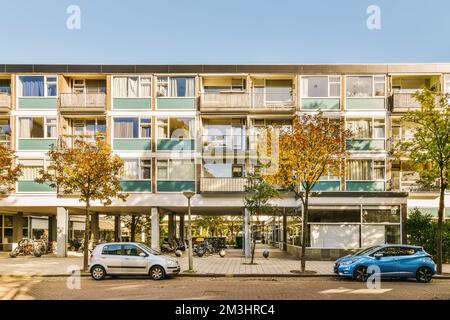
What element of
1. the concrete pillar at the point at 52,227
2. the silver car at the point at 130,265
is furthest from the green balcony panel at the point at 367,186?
the concrete pillar at the point at 52,227

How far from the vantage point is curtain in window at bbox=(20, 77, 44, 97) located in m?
32.2

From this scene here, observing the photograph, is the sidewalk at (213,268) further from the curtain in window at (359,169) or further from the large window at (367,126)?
the large window at (367,126)

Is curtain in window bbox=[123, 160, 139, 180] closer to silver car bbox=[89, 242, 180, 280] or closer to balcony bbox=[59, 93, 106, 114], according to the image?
balcony bbox=[59, 93, 106, 114]

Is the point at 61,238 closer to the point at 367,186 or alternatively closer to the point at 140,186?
the point at 140,186

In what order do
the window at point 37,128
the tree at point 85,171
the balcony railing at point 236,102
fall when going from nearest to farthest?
the tree at point 85,171 → the balcony railing at point 236,102 → the window at point 37,128

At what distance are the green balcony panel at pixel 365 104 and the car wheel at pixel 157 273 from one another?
17.5 metres

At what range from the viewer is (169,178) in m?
32.0

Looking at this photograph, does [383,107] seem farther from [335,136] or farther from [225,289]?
[225,289]

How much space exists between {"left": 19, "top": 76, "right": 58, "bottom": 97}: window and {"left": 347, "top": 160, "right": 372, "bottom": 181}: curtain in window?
19937 millimetres

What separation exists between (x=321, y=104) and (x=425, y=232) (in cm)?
1004

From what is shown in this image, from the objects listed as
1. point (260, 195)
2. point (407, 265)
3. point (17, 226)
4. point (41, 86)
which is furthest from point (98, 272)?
point (17, 226)

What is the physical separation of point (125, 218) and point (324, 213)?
81.9 feet

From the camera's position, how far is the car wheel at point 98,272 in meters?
19.6

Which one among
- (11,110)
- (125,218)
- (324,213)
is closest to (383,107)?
(324,213)
